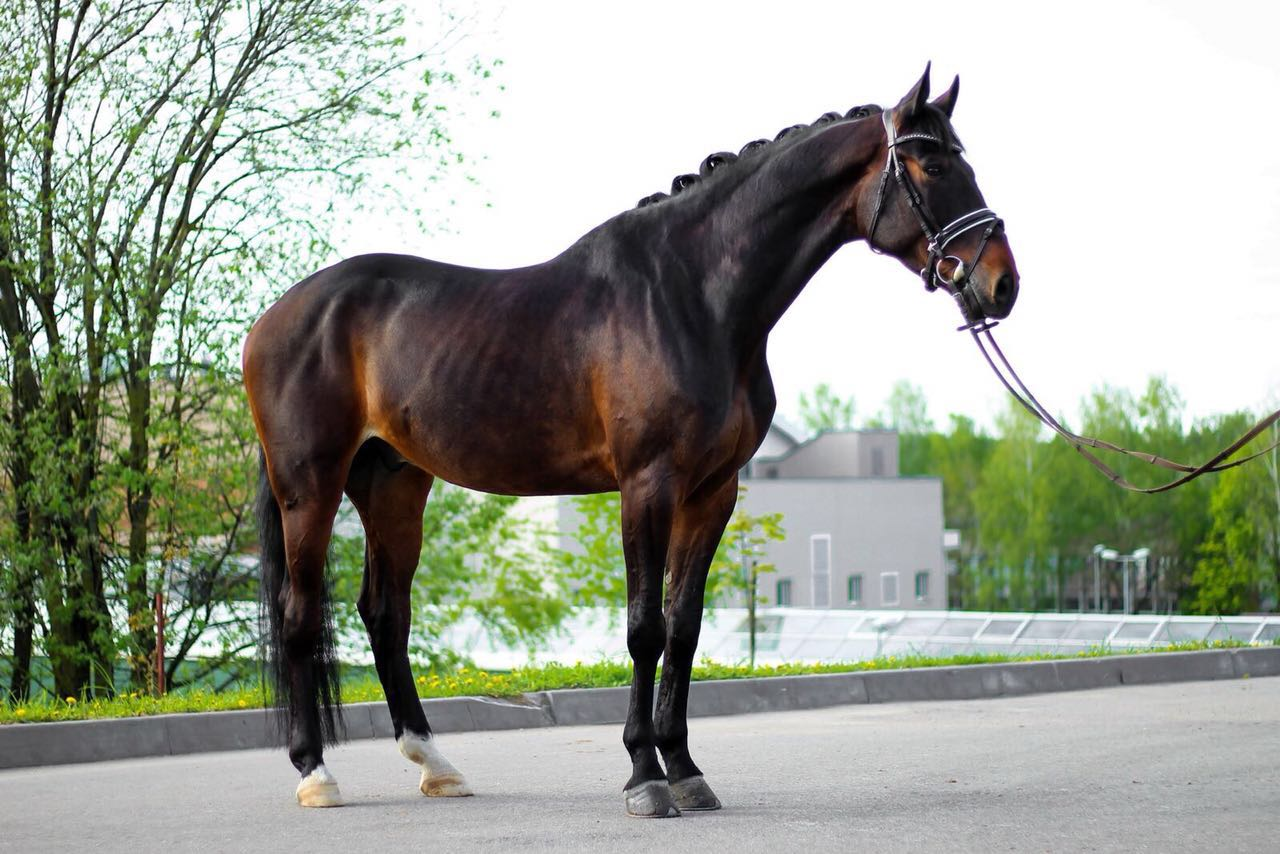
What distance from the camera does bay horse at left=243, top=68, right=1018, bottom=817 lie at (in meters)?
5.27

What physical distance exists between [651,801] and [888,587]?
6914 centimetres

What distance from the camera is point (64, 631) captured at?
13.3 m

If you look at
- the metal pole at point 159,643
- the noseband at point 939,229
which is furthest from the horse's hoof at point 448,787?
the metal pole at point 159,643

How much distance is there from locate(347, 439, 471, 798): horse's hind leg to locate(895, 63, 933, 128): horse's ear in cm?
270

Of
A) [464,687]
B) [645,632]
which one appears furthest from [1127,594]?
[645,632]

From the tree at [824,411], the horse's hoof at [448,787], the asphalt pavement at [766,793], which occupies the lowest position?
the asphalt pavement at [766,793]

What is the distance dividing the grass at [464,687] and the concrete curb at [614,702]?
0.22 m

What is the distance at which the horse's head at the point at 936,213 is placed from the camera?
5180mm

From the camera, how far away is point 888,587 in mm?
72750

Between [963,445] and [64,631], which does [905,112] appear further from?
[963,445]

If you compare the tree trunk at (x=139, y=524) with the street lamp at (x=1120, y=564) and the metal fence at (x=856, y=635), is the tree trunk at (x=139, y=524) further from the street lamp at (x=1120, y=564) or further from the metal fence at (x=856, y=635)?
the street lamp at (x=1120, y=564)

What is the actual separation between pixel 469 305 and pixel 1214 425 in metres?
77.9

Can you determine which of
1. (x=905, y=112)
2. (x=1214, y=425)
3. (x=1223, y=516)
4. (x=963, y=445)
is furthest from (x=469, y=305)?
(x=963, y=445)

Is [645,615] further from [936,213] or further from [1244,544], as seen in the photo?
[1244,544]
